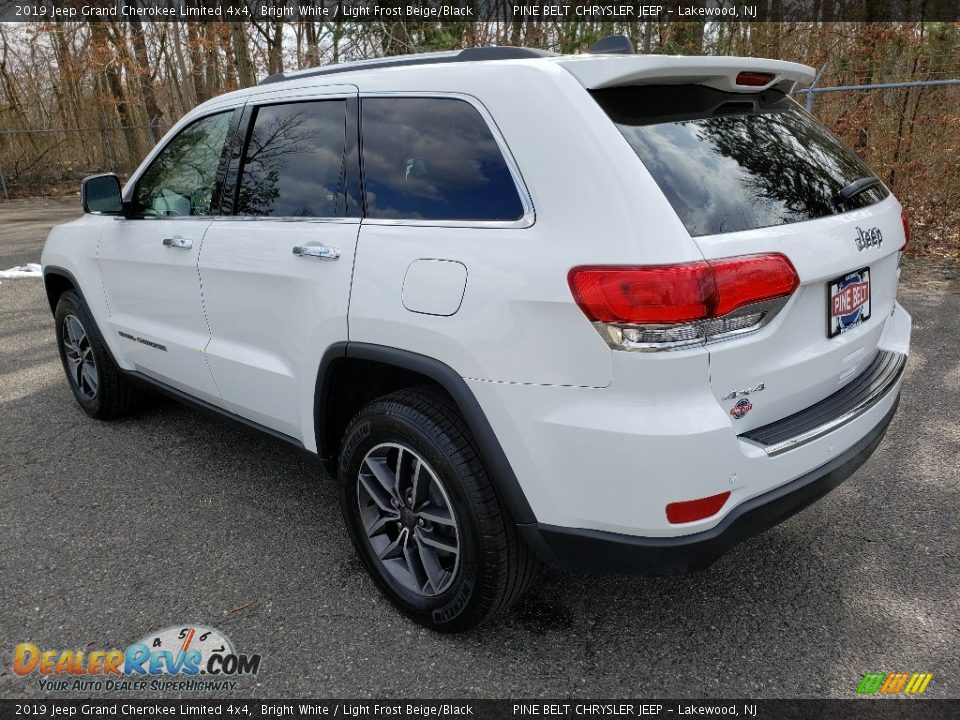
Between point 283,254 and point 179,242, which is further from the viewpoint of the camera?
point 179,242

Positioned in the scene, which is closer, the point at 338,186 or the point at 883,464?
the point at 338,186

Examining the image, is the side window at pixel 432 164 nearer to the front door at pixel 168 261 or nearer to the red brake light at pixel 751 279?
the red brake light at pixel 751 279

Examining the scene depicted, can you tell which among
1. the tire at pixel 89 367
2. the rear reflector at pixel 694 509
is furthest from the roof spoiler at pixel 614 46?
the tire at pixel 89 367

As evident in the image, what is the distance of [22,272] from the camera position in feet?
29.7

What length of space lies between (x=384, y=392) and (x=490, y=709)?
1.16 meters

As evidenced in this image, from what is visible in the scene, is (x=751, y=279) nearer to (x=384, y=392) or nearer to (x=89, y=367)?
(x=384, y=392)

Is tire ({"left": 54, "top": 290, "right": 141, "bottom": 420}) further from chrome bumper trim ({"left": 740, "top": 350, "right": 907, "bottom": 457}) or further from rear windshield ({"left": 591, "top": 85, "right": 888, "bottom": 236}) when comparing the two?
chrome bumper trim ({"left": 740, "top": 350, "right": 907, "bottom": 457})

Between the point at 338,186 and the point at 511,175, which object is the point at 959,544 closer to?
the point at 511,175

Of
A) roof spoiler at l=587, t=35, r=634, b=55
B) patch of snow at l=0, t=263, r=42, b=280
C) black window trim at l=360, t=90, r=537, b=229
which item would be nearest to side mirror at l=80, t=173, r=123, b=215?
black window trim at l=360, t=90, r=537, b=229

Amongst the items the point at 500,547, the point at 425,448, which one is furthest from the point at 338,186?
the point at 500,547

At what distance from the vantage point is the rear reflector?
193 centimetres

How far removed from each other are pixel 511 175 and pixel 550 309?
46 cm

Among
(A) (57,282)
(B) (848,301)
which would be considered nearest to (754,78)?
(B) (848,301)

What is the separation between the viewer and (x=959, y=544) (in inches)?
113
